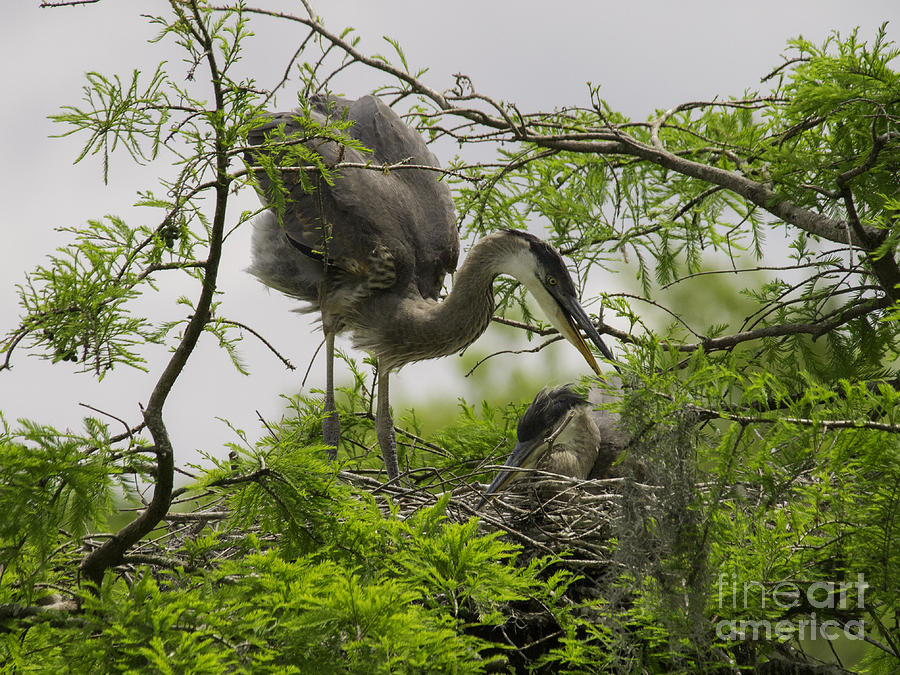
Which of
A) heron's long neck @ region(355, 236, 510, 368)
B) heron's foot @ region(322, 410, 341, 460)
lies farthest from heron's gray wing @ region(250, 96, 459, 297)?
heron's foot @ region(322, 410, 341, 460)

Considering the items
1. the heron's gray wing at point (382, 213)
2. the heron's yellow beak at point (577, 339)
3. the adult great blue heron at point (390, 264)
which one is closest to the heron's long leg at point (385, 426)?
the adult great blue heron at point (390, 264)

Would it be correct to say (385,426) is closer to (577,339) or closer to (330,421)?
(330,421)

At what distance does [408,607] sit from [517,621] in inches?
37.0

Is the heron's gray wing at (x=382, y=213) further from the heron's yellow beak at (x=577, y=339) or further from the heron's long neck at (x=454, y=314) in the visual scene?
the heron's yellow beak at (x=577, y=339)

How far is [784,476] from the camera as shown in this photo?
1798 mm

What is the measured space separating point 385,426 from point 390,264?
79 cm

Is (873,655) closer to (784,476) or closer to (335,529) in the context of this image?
(784,476)

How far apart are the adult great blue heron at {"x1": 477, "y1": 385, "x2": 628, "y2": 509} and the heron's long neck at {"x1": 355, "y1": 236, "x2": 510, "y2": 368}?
1.79 ft

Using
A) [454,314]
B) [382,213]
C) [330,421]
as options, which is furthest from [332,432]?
[382,213]

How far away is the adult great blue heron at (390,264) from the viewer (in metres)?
3.76

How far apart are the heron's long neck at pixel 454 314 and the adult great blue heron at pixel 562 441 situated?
21.5 inches

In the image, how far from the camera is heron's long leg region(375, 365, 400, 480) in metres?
4.05

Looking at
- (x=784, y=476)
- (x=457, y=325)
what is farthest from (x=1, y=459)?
(x=457, y=325)

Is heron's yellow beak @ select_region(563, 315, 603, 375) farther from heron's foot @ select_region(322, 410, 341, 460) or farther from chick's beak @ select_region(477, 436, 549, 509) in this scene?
heron's foot @ select_region(322, 410, 341, 460)
